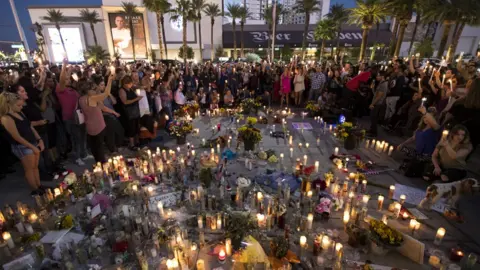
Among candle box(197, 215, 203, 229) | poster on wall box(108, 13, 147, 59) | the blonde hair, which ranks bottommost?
candle box(197, 215, 203, 229)

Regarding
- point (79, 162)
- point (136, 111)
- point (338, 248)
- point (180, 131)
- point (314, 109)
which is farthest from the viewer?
point (314, 109)

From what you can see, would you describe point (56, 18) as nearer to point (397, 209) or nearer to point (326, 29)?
point (326, 29)

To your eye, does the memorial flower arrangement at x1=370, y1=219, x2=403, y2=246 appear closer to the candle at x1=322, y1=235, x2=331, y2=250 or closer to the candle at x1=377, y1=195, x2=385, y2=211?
the candle at x1=322, y1=235, x2=331, y2=250

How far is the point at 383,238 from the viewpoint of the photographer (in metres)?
3.48

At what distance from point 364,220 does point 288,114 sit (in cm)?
684

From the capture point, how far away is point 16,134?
14.3 ft

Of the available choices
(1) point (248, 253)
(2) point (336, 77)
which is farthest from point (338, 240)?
(2) point (336, 77)

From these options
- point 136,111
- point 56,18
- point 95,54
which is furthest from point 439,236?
point 56,18

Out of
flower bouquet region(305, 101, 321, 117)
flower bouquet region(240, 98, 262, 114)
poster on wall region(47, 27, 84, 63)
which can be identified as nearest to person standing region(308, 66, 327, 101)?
flower bouquet region(305, 101, 321, 117)

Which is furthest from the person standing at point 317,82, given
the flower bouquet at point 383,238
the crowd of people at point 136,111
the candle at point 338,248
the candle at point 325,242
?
the candle at point 338,248

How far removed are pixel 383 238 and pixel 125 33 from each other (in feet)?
163

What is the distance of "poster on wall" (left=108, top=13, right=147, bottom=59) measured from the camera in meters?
43.4

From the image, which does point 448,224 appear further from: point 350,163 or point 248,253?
point 248,253

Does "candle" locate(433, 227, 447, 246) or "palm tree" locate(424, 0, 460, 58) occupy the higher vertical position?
"palm tree" locate(424, 0, 460, 58)
